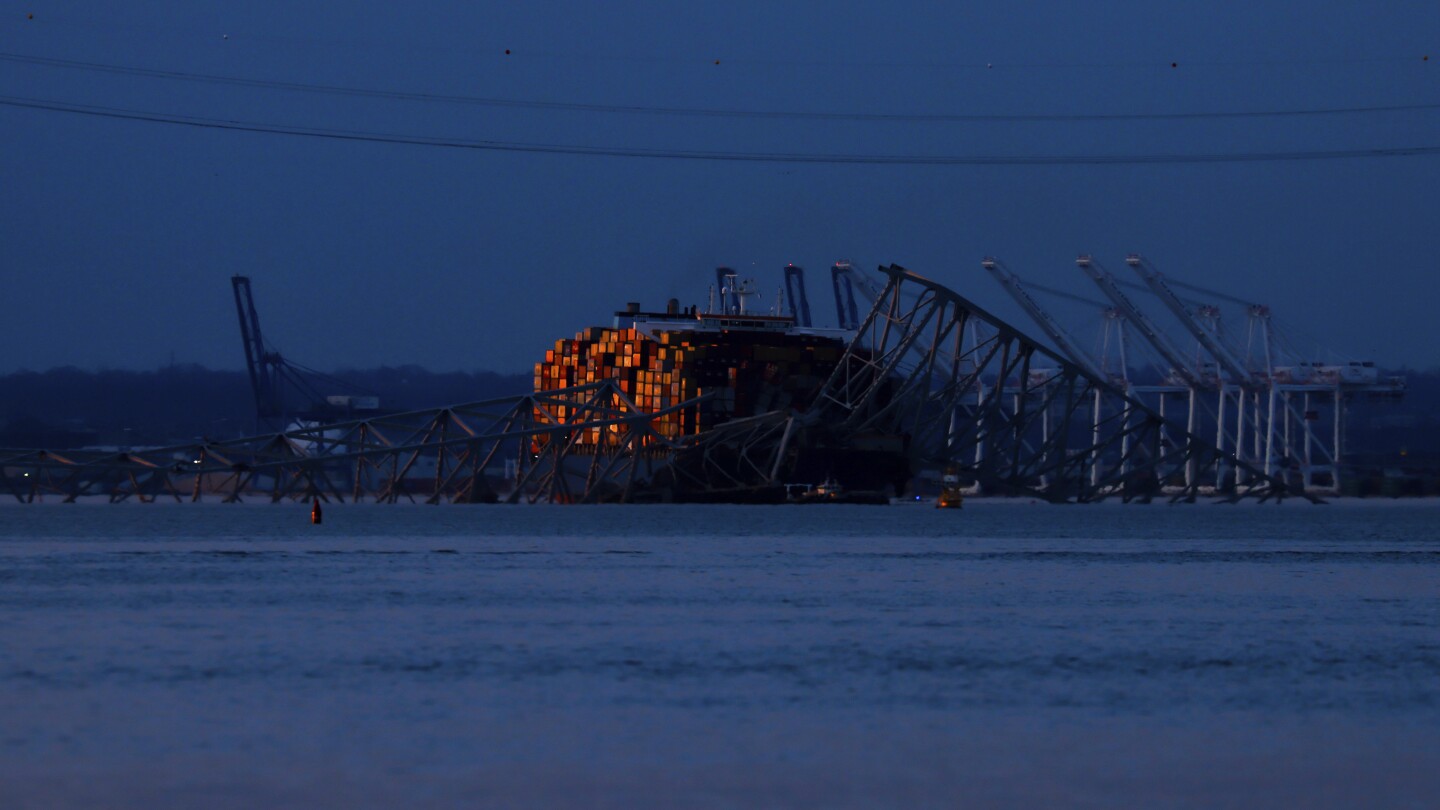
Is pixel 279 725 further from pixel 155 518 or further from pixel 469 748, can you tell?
pixel 155 518

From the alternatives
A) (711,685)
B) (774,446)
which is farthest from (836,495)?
(711,685)

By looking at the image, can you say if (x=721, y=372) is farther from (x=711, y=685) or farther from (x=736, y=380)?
(x=711, y=685)

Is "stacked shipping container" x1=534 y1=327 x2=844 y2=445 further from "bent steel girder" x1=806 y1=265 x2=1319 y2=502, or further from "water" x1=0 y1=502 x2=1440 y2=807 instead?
"water" x1=0 y1=502 x2=1440 y2=807

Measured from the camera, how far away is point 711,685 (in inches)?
924

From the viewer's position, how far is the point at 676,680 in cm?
2402

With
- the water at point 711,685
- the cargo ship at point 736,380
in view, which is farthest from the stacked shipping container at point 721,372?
the water at point 711,685

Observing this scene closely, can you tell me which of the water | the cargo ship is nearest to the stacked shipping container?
the cargo ship

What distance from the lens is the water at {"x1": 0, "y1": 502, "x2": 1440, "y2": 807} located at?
638 inches

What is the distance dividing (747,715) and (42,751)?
7.12m

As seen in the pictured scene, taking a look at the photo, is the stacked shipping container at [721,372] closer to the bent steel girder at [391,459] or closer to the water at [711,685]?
the bent steel girder at [391,459]

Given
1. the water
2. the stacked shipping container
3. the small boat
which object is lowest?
the water

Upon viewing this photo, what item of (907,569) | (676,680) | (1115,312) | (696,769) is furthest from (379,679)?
(1115,312)

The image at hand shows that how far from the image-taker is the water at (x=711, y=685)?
53.2 feet

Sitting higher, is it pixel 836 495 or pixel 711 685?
pixel 836 495
